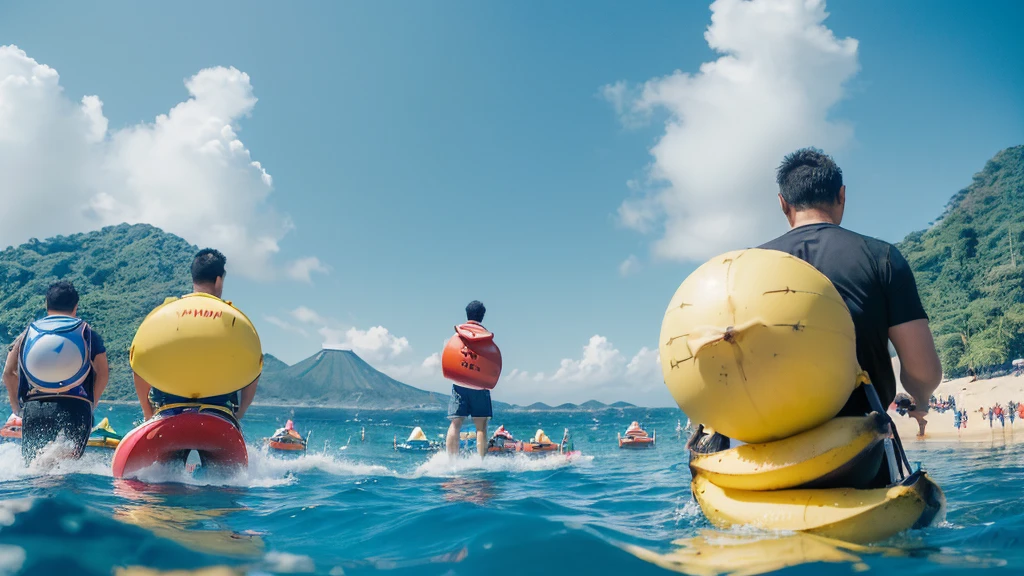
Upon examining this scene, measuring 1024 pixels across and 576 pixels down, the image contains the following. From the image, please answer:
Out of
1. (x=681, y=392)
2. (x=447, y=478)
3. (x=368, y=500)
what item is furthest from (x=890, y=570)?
(x=447, y=478)

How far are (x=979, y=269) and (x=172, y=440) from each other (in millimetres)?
92220

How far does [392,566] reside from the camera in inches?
97.3

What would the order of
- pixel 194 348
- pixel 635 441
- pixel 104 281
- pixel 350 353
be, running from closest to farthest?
pixel 194 348, pixel 635 441, pixel 104 281, pixel 350 353

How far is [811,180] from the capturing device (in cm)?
314

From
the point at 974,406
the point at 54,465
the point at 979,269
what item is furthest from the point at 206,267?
the point at 979,269

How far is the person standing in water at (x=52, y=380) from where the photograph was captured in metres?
5.09

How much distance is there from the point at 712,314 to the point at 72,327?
5.93 metres

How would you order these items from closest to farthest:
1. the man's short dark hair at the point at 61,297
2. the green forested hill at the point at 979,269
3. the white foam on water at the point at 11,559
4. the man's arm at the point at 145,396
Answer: the white foam on water at the point at 11,559 → the man's arm at the point at 145,396 → the man's short dark hair at the point at 61,297 → the green forested hill at the point at 979,269

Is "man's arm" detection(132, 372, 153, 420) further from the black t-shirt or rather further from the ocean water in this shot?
the black t-shirt

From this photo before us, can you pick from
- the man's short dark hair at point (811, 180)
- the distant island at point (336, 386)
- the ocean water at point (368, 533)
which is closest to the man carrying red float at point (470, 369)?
the ocean water at point (368, 533)

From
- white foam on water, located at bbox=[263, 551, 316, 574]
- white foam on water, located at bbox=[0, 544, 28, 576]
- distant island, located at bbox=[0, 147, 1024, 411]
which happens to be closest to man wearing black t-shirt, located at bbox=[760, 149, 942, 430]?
white foam on water, located at bbox=[263, 551, 316, 574]

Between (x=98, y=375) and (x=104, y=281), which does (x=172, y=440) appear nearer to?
(x=98, y=375)

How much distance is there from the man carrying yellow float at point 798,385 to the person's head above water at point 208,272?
14.6 ft

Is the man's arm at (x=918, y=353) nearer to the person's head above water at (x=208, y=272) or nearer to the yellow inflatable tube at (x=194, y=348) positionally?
the yellow inflatable tube at (x=194, y=348)
